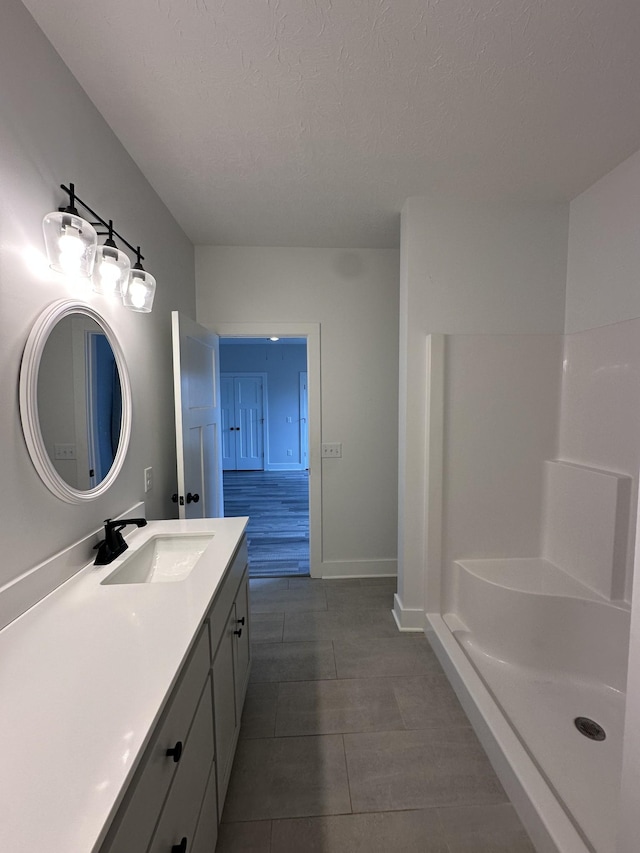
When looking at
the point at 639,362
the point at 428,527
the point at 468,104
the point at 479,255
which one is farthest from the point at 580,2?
the point at 428,527

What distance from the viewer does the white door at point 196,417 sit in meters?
1.98

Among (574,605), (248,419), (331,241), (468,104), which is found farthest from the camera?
(248,419)

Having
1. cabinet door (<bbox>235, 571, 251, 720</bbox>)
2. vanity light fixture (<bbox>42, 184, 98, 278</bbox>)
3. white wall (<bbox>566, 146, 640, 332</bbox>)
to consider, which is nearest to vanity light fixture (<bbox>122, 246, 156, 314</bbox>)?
vanity light fixture (<bbox>42, 184, 98, 278</bbox>)

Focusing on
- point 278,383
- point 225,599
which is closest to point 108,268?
point 225,599

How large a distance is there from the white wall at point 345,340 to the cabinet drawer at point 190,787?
188 cm

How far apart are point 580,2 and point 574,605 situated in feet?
7.58

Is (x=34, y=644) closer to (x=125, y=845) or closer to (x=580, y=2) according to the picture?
(x=125, y=845)

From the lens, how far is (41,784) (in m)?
0.56

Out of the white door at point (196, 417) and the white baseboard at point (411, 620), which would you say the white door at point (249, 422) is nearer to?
the white door at point (196, 417)

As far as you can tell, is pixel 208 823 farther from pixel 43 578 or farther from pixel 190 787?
pixel 43 578

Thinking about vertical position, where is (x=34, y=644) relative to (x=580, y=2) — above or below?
below

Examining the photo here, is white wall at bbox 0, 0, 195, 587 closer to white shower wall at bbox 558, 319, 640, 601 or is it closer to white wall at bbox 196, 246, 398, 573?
white wall at bbox 196, 246, 398, 573

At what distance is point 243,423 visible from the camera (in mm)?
7094

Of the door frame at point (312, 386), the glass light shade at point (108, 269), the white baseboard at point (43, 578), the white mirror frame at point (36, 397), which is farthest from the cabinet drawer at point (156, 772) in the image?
the door frame at point (312, 386)
